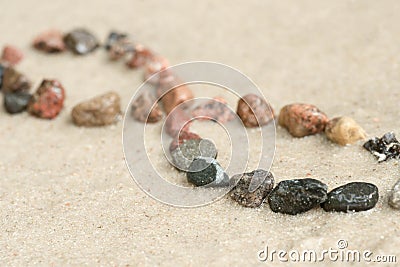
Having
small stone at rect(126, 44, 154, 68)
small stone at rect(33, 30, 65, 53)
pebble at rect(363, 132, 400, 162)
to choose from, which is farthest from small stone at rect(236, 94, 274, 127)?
small stone at rect(33, 30, 65, 53)

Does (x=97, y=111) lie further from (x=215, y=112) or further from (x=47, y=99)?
(x=215, y=112)

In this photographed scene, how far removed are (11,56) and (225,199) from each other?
210 cm

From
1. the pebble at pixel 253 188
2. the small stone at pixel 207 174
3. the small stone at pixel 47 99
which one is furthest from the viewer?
the small stone at pixel 47 99

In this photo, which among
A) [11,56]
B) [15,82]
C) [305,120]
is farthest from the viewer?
[11,56]

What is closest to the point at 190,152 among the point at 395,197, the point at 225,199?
the point at 225,199

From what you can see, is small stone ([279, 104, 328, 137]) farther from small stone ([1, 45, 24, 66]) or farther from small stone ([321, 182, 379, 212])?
small stone ([1, 45, 24, 66])

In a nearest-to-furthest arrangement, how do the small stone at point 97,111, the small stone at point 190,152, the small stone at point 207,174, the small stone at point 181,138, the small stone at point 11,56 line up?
the small stone at point 207,174, the small stone at point 190,152, the small stone at point 181,138, the small stone at point 97,111, the small stone at point 11,56

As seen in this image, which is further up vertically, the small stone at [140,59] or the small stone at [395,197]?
the small stone at [140,59]

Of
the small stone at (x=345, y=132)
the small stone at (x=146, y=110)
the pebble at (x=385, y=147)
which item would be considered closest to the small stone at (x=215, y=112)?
the small stone at (x=146, y=110)

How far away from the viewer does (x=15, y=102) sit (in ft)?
11.1

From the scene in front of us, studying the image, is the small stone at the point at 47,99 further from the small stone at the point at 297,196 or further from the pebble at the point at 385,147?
the pebble at the point at 385,147

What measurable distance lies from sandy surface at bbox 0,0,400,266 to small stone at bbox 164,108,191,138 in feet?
0.98

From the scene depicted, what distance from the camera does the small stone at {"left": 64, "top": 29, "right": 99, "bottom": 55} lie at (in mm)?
3875

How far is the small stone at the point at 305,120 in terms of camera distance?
290 cm
